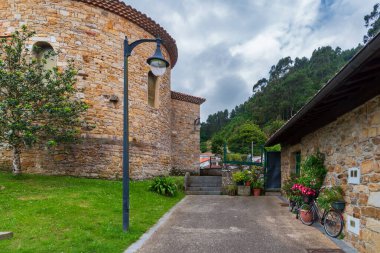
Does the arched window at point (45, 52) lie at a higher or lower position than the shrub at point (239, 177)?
higher

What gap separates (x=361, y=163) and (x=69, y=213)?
574 cm

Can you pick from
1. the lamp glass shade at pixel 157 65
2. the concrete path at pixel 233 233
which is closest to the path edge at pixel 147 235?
the concrete path at pixel 233 233

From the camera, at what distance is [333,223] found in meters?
5.29

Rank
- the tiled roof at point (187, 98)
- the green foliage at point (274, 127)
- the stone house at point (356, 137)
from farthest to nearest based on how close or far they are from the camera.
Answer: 1. the green foliage at point (274, 127)
2. the tiled roof at point (187, 98)
3. the stone house at point (356, 137)

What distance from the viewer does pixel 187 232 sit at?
224 inches

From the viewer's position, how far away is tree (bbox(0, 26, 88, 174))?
7.97 metres

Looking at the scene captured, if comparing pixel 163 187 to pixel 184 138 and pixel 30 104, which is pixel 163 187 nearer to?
pixel 30 104

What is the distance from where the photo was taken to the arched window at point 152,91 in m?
13.0

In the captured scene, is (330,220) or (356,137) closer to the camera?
(356,137)

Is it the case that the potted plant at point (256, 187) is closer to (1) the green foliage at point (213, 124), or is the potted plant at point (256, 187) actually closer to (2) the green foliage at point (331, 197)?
(2) the green foliage at point (331, 197)

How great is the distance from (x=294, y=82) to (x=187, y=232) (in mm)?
44223

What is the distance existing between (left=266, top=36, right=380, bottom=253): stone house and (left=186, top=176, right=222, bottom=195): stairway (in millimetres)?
7077

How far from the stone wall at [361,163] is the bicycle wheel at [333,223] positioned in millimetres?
183

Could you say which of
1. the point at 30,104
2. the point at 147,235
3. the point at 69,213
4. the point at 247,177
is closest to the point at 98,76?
the point at 30,104
